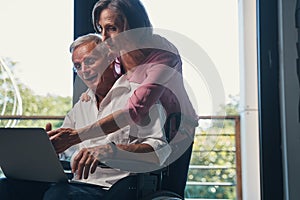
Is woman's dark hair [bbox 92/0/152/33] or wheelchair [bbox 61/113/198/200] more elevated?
woman's dark hair [bbox 92/0/152/33]

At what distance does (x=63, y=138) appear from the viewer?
1.76 m

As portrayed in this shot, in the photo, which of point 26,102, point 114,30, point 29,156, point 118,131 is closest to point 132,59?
point 114,30

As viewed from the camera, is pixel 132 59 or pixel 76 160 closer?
pixel 76 160

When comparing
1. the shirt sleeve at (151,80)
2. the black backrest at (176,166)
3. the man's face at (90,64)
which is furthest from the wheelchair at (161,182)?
the man's face at (90,64)

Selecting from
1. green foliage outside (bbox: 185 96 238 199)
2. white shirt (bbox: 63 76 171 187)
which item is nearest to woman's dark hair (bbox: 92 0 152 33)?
white shirt (bbox: 63 76 171 187)

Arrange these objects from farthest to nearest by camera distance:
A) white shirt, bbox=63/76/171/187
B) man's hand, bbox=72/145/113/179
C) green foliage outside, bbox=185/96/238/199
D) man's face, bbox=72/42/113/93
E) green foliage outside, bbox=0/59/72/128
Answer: green foliage outside, bbox=185/96/238/199 < green foliage outside, bbox=0/59/72/128 < man's face, bbox=72/42/113/93 < white shirt, bbox=63/76/171/187 < man's hand, bbox=72/145/113/179

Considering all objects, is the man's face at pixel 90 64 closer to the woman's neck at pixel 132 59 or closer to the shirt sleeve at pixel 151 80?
the woman's neck at pixel 132 59

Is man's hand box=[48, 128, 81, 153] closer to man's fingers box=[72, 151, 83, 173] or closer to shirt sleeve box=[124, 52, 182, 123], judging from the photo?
man's fingers box=[72, 151, 83, 173]

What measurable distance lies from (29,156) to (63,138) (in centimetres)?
30

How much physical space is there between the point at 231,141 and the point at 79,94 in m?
1.54

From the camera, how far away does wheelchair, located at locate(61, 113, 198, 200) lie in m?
1.33

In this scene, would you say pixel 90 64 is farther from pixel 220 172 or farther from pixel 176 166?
pixel 220 172

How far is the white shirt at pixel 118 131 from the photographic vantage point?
5.31 ft

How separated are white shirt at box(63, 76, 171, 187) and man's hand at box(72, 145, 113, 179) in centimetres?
11
